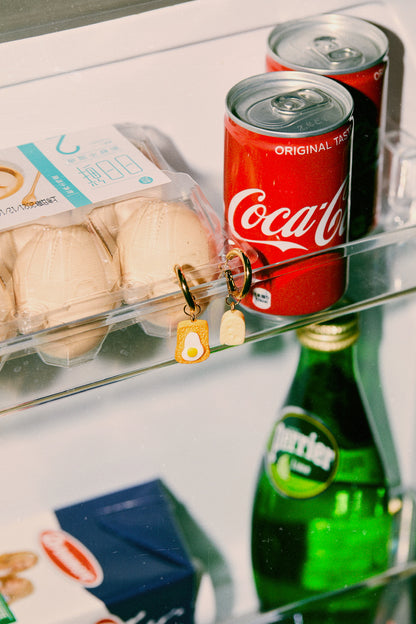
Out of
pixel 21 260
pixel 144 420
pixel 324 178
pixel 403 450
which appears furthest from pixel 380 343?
pixel 21 260

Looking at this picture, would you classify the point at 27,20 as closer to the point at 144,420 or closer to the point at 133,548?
the point at 144,420

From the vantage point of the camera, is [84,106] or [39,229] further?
[84,106]

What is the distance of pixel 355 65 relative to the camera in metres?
0.59

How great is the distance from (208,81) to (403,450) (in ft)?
1.73

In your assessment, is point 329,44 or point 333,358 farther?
point 333,358

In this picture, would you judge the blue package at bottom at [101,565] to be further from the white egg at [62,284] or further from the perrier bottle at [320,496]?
the white egg at [62,284]

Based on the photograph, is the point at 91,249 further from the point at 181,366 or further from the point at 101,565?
the point at 101,565

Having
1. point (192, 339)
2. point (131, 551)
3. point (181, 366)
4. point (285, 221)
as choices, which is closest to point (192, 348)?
point (192, 339)

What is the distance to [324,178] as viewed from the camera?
0.50 meters

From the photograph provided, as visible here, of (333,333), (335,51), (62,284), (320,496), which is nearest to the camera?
(62,284)

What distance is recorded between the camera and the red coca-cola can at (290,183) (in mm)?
494

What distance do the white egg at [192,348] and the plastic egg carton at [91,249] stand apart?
0.03 m

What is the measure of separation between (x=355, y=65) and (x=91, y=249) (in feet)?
0.88

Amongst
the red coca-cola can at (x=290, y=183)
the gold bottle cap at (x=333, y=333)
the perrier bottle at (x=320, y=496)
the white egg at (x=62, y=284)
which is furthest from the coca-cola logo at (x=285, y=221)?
the perrier bottle at (x=320, y=496)
